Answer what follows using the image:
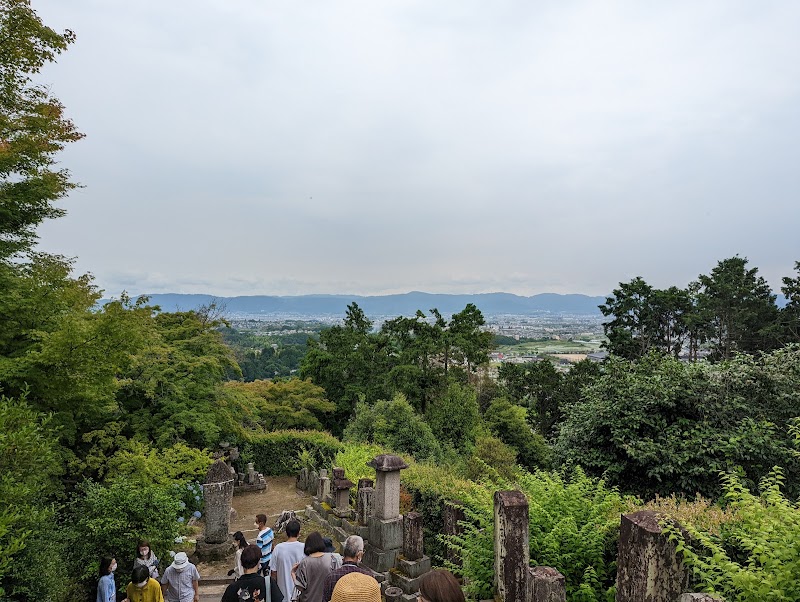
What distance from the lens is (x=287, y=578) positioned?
5.62 meters

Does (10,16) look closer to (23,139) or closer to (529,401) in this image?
(23,139)

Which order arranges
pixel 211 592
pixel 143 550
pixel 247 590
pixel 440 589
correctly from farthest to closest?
pixel 211 592
pixel 143 550
pixel 247 590
pixel 440 589

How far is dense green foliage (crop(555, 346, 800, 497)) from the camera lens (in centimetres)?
831

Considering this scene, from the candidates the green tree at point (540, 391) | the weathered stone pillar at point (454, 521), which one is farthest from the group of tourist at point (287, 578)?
the green tree at point (540, 391)

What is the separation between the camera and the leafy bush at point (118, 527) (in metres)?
6.70

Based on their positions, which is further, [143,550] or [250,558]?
[143,550]

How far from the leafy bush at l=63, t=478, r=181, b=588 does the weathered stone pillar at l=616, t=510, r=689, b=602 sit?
7003 mm

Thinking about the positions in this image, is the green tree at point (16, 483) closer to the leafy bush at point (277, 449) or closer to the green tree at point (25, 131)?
the green tree at point (25, 131)

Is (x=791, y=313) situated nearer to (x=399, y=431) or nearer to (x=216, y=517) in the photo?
(x=399, y=431)

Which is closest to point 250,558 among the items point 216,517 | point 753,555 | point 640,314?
point 753,555

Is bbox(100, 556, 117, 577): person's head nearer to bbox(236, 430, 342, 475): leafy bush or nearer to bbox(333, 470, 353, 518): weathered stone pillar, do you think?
bbox(333, 470, 353, 518): weathered stone pillar


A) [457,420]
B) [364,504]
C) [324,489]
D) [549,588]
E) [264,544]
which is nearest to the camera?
[549,588]

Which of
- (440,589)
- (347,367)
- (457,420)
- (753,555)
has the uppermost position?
(440,589)

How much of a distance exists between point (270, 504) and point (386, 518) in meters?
8.87
